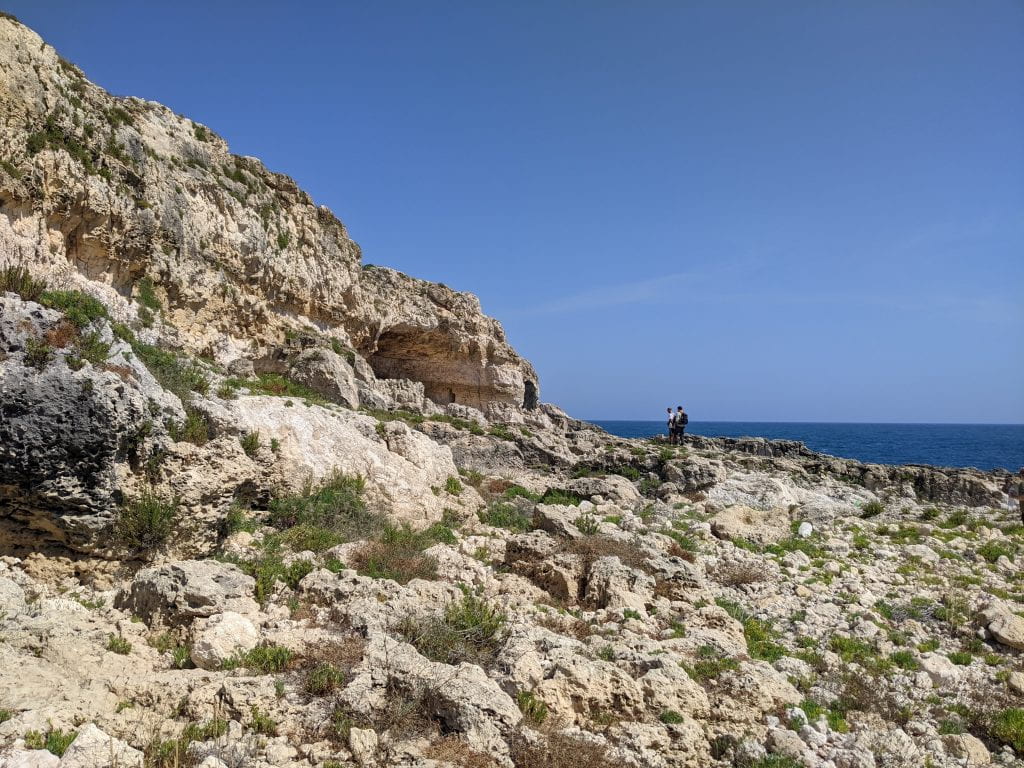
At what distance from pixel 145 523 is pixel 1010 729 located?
1131 cm

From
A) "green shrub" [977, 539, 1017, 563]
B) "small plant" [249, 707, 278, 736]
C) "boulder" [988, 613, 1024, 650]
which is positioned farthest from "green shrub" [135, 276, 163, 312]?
"green shrub" [977, 539, 1017, 563]

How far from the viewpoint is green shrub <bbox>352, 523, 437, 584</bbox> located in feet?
30.8

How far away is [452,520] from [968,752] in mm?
9423

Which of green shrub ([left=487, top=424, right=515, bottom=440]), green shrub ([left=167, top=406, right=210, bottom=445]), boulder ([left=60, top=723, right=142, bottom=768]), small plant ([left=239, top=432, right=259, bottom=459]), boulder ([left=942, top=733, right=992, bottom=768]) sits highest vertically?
green shrub ([left=167, top=406, right=210, bottom=445])

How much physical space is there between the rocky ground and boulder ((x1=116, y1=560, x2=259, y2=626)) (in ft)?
0.10

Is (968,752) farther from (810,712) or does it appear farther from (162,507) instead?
(162,507)

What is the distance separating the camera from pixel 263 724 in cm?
553

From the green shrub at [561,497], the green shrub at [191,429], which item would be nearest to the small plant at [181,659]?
the green shrub at [191,429]

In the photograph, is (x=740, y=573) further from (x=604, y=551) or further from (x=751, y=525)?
(x=751, y=525)

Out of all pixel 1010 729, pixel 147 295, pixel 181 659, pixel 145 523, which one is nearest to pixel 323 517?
pixel 145 523

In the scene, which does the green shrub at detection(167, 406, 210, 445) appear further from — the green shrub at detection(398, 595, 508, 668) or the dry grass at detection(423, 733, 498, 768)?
the dry grass at detection(423, 733, 498, 768)

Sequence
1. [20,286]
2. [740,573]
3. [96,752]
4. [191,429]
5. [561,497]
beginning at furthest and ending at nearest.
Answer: [561,497] → [740,573] → [191,429] → [20,286] → [96,752]

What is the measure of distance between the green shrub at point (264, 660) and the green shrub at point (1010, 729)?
27.3ft

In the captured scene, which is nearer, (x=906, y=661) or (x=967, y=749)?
(x=967, y=749)
